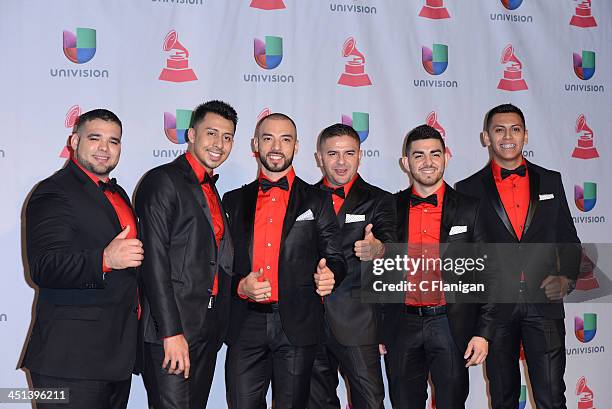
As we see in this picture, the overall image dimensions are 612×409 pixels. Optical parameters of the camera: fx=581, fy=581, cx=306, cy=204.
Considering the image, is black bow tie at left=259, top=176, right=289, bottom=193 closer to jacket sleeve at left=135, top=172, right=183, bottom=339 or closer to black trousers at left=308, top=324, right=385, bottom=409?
jacket sleeve at left=135, top=172, right=183, bottom=339

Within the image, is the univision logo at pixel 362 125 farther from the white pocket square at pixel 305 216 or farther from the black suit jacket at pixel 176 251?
the black suit jacket at pixel 176 251

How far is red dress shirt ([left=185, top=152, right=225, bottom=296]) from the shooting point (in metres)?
3.11

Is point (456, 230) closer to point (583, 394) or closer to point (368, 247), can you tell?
point (368, 247)

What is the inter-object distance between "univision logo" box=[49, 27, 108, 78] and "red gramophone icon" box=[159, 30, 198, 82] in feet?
1.57

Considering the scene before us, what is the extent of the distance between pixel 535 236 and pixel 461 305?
2.59ft

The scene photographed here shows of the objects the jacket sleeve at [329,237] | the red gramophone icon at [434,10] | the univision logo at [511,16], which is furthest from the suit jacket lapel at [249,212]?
the univision logo at [511,16]

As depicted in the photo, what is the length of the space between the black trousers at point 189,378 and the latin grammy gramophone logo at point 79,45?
2.21 metres

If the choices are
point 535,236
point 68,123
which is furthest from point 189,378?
point 535,236

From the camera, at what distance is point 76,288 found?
104 inches

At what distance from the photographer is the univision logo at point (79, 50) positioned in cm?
409

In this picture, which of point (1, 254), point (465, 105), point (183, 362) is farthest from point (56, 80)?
A: point (465, 105)

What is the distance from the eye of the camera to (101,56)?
4.14m

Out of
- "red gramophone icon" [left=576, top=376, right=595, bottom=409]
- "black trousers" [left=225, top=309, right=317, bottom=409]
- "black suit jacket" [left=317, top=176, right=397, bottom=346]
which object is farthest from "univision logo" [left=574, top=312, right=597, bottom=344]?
"black trousers" [left=225, top=309, right=317, bottom=409]

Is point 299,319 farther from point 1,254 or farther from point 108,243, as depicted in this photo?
point 1,254
